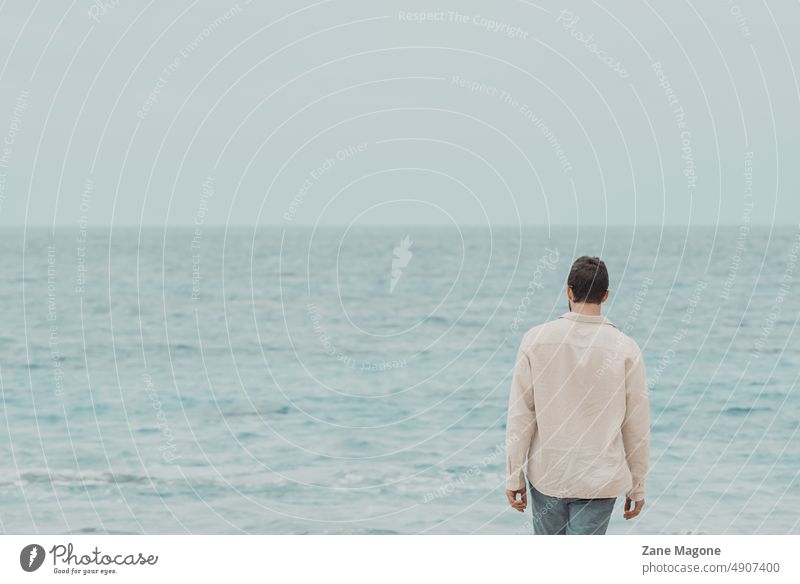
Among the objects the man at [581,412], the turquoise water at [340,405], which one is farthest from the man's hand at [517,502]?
the turquoise water at [340,405]

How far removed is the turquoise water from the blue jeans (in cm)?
603

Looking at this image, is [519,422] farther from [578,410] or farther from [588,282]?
[588,282]

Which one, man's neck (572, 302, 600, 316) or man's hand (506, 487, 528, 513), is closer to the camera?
man's neck (572, 302, 600, 316)

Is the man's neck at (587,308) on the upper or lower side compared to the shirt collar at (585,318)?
upper

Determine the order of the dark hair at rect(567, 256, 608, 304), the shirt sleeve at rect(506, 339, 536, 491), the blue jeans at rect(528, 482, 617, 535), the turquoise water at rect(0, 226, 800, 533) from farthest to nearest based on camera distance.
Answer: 1. the turquoise water at rect(0, 226, 800, 533)
2. the blue jeans at rect(528, 482, 617, 535)
3. the shirt sleeve at rect(506, 339, 536, 491)
4. the dark hair at rect(567, 256, 608, 304)

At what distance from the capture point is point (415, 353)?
28.9 m

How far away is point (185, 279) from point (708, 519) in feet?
129

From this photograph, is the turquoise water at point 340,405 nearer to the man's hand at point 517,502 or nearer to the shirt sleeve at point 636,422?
the man's hand at point 517,502

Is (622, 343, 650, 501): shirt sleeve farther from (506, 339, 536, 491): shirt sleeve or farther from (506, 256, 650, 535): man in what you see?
(506, 339, 536, 491): shirt sleeve

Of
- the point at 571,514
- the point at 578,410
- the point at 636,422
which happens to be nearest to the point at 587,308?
the point at 578,410

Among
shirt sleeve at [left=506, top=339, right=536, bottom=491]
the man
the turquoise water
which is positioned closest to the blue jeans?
the man

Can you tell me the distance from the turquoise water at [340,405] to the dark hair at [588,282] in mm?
6727

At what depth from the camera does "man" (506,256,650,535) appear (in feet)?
18.5

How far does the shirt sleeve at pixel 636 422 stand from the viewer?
18.7ft
